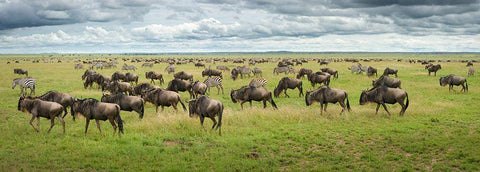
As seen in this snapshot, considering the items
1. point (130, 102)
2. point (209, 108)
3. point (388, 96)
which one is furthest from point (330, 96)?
point (130, 102)

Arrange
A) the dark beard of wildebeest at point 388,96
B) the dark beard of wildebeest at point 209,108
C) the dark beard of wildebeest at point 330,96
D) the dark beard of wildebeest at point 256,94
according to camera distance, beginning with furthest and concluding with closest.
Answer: the dark beard of wildebeest at point 256,94 → the dark beard of wildebeest at point 330,96 → the dark beard of wildebeest at point 388,96 → the dark beard of wildebeest at point 209,108

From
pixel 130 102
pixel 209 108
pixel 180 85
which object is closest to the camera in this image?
pixel 209 108

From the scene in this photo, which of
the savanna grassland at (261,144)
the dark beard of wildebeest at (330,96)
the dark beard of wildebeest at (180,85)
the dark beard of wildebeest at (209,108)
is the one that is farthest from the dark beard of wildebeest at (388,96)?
the dark beard of wildebeest at (180,85)

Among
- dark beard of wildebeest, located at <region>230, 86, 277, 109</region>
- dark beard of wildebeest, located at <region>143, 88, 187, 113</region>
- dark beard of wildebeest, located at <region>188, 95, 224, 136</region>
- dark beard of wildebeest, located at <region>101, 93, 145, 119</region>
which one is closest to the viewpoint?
dark beard of wildebeest, located at <region>188, 95, 224, 136</region>

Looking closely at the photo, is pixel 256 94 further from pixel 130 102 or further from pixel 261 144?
pixel 130 102

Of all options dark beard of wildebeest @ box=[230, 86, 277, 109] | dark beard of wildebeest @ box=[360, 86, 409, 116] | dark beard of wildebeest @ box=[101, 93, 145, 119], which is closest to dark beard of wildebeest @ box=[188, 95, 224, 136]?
dark beard of wildebeest @ box=[101, 93, 145, 119]

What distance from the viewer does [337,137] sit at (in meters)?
11.9

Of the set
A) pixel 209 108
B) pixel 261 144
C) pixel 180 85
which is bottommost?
pixel 261 144

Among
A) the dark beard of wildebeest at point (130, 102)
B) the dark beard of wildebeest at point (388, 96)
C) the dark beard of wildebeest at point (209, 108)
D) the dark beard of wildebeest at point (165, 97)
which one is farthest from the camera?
the dark beard of wildebeest at point (165, 97)

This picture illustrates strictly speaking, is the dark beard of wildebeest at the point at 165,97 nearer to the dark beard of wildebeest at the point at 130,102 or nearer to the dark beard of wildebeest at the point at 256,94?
the dark beard of wildebeest at the point at 130,102

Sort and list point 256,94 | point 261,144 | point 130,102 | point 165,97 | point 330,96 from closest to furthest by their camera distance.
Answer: point 261,144 < point 130,102 < point 330,96 < point 165,97 < point 256,94

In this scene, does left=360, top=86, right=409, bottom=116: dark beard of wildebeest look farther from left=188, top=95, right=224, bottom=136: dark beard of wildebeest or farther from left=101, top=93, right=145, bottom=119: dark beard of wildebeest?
left=101, top=93, right=145, bottom=119: dark beard of wildebeest

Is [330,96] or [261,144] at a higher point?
[330,96]

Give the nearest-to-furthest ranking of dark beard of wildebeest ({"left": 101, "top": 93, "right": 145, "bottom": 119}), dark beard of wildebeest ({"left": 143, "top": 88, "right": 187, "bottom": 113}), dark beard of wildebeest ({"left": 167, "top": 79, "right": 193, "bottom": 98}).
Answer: dark beard of wildebeest ({"left": 101, "top": 93, "right": 145, "bottom": 119}) → dark beard of wildebeest ({"left": 143, "top": 88, "right": 187, "bottom": 113}) → dark beard of wildebeest ({"left": 167, "top": 79, "right": 193, "bottom": 98})
